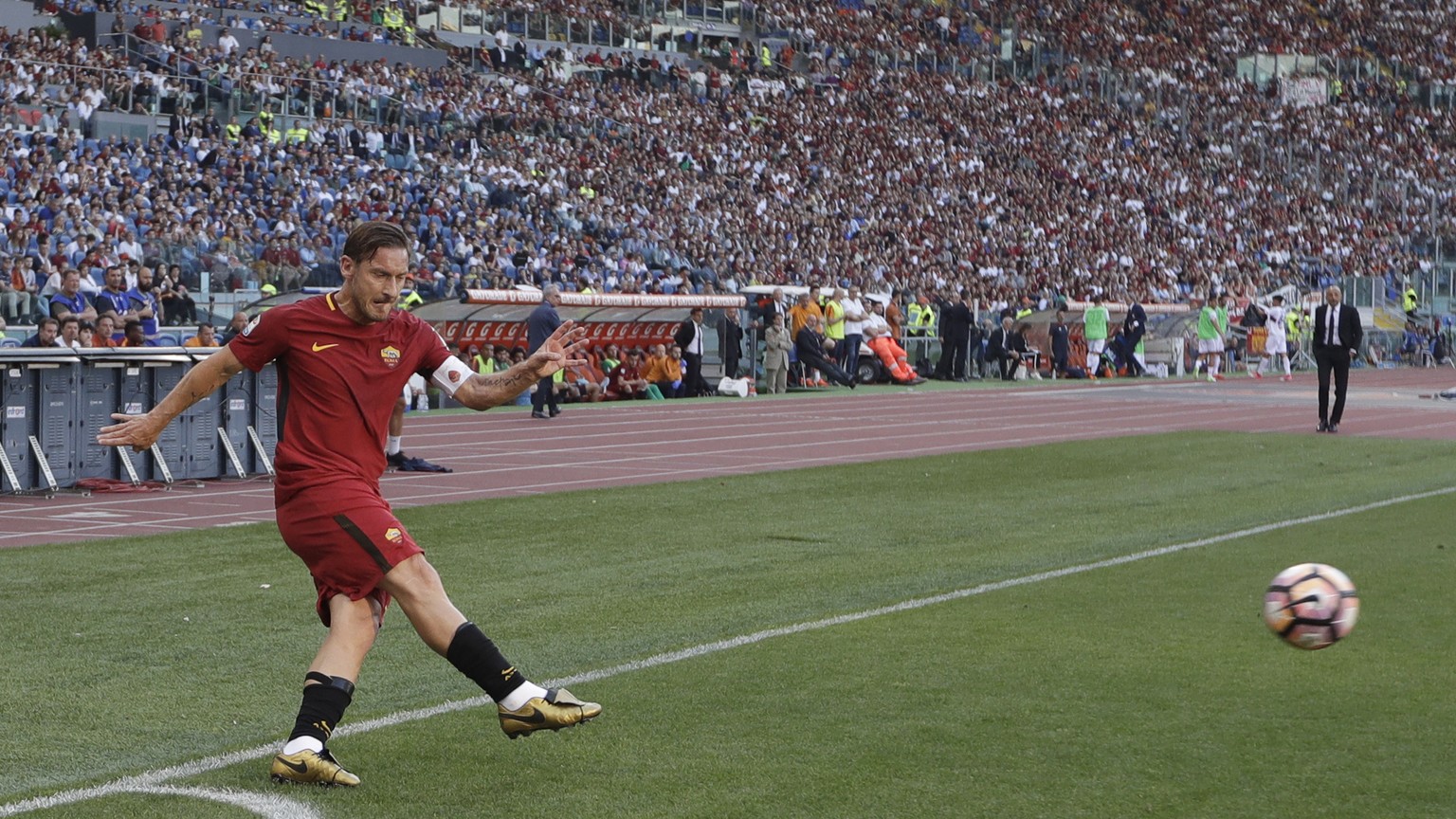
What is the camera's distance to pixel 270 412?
671 inches

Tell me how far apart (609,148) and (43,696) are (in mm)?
37317

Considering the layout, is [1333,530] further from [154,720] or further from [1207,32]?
[1207,32]

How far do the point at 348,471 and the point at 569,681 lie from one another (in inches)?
75.5

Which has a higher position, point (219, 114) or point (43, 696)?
point (219, 114)

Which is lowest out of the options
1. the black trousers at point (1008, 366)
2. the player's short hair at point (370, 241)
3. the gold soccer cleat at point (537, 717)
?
the black trousers at point (1008, 366)

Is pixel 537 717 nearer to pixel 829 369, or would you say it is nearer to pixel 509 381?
pixel 509 381

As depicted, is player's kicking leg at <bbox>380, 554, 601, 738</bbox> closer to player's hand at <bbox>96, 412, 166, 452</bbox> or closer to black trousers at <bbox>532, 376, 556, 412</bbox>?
player's hand at <bbox>96, 412, 166, 452</bbox>

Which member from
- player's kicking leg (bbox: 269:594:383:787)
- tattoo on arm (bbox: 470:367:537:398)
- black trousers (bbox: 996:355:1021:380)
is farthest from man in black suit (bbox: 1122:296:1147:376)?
player's kicking leg (bbox: 269:594:383:787)

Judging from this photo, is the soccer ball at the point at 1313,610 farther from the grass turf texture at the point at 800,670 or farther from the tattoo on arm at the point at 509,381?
the tattoo on arm at the point at 509,381

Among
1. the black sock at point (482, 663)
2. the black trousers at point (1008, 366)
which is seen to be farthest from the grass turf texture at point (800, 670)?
the black trousers at point (1008, 366)

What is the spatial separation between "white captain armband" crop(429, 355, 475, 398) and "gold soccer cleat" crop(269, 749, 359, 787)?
1241 millimetres

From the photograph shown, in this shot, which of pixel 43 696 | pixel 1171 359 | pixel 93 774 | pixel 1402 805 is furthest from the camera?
pixel 1171 359

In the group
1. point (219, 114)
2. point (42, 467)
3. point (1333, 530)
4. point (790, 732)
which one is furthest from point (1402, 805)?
point (219, 114)

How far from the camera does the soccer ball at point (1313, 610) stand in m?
6.88
